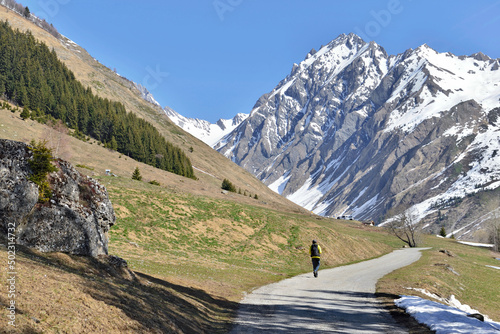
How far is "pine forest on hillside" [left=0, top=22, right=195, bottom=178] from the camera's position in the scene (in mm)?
102688

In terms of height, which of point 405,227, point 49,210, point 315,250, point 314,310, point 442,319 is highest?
point 405,227

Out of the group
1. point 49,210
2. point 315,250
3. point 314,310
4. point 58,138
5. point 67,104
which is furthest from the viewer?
point 67,104

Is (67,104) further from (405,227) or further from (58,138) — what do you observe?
(405,227)

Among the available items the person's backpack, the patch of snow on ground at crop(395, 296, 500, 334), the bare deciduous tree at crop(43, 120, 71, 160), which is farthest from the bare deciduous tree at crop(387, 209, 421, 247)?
the bare deciduous tree at crop(43, 120, 71, 160)

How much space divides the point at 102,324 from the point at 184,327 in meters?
3.24

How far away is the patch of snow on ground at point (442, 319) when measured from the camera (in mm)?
12188

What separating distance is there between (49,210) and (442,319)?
15926 millimetres

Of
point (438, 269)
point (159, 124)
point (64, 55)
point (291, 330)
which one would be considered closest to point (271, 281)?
point (291, 330)

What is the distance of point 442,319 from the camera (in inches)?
535

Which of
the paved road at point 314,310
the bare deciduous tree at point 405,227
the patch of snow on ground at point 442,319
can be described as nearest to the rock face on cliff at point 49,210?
the paved road at point 314,310

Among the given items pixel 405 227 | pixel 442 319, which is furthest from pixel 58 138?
pixel 405 227

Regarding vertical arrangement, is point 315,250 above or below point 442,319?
above

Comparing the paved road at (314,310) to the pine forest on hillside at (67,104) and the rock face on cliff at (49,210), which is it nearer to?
the rock face on cliff at (49,210)

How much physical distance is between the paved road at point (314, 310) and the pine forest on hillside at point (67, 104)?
92407 mm
